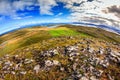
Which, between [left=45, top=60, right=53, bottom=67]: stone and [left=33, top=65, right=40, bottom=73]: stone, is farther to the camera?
[left=45, top=60, right=53, bottom=67]: stone

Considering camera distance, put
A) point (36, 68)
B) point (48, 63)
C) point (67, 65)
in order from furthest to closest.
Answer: point (48, 63), point (36, 68), point (67, 65)

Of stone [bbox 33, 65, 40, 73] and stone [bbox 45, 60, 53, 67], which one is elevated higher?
stone [bbox 45, 60, 53, 67]

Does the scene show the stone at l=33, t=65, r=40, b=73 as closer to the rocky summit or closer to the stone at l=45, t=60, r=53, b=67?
the rocky summit

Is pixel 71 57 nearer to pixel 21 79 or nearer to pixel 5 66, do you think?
pixel 21 79

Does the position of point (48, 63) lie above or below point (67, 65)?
above

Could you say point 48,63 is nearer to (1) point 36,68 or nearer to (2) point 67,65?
(1) point 36,68

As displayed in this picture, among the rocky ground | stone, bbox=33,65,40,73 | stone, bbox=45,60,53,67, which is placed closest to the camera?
the rocky ground

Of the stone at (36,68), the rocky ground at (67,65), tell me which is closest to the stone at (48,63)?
the rocky ground at (67,65)

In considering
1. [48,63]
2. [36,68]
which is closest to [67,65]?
[48,63]

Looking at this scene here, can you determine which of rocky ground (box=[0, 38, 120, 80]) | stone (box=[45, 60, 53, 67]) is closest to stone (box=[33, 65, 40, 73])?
rocky ground (box=[0, 38, 120, 80])
